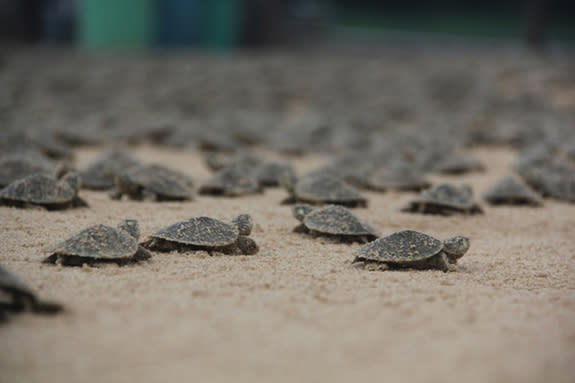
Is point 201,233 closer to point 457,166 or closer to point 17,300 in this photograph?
point 17,300

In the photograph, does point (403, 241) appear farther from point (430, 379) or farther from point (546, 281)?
point (430, 379)

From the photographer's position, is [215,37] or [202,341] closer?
[202,341]

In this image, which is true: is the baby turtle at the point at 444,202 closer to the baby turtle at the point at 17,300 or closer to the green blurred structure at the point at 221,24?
the baby turtle at the point at 17,300

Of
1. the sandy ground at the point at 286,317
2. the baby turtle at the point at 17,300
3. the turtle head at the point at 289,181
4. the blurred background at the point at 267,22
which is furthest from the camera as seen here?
the blurred background at the point at 267,22

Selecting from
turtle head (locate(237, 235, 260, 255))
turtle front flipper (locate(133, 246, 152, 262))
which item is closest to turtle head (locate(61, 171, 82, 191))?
turtle front flipper (locate(133, 246, 152, 262))

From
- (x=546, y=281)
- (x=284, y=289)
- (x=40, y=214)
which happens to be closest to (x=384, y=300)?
(x=284, y=289)

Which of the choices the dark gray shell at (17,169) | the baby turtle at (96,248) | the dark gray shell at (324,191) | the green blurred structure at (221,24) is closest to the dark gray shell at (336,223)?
the dark gray shell at (324,191)

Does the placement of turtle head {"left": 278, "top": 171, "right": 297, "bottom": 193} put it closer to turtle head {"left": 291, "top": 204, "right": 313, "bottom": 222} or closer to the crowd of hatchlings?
the crowd of hatchlings
